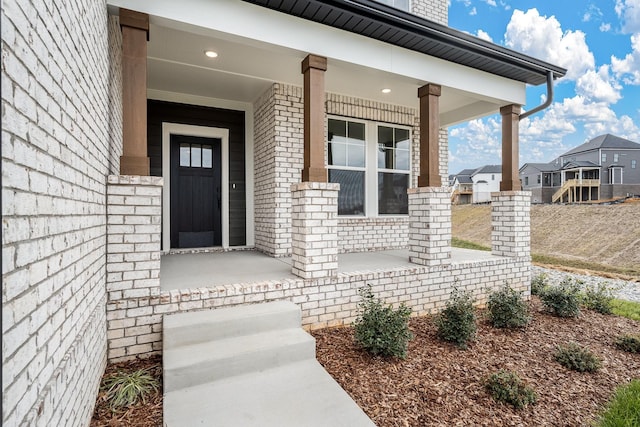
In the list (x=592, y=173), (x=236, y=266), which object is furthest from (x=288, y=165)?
(x=592, y=173)

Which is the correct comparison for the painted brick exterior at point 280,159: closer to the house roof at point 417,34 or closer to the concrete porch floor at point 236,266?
the concrete porch floor at point 236,266

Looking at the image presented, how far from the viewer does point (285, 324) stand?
118 inches

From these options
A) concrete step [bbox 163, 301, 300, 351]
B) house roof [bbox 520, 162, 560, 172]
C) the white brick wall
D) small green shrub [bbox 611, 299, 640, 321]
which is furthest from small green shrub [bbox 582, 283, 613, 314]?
house roof [bbox 520, 162, 560, 172]

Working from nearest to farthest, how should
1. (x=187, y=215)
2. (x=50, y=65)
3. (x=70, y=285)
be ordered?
(x=50, y=65)
(x=70, y=285)
(x=187, y=215)

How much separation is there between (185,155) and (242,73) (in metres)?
1.93

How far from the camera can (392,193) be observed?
6.64 m

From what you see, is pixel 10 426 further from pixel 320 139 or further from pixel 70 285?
pixel 320 139

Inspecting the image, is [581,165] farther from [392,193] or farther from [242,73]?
[242,73]

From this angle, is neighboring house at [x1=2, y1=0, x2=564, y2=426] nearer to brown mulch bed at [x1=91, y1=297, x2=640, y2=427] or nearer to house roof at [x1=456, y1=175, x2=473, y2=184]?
brown mulch bed at [x1=91, y1=297, x2=640, y2=427]

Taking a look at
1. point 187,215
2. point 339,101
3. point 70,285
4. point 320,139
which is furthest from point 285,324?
point 339,101

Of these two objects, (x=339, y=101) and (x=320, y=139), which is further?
(x=339, y=101)

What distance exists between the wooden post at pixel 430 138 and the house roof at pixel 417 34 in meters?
0.50

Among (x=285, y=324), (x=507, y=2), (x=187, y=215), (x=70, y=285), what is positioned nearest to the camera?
(x=70, y=285)

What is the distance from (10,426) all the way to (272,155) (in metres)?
4.70
